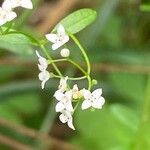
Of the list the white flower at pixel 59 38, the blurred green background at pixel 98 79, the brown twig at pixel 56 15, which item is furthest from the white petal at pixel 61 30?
the brown twig at pixel 56 15

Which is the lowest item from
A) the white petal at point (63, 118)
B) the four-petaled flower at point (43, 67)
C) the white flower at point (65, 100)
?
the white petal at point (63, 118)

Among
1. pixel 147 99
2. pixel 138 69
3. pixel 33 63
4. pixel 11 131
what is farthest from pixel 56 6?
pixel 147 99

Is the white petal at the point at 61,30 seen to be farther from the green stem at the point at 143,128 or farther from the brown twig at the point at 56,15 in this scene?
the brown twig at the point at 56,15

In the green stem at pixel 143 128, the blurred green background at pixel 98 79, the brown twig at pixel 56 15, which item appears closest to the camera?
the green stem at pixel 143 128

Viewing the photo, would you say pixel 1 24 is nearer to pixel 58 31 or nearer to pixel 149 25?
pixel 58 31

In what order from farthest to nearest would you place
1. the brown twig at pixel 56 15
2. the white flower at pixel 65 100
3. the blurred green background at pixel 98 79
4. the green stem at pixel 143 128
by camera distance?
the brown twig at pixel 56 15 < the blurred green background at pixel 98 79 < the green stem at pixel 143 128 < the white flower at pixel 65 100

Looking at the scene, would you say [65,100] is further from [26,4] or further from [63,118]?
[26,4]

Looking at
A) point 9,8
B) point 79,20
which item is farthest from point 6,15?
point 79,20
